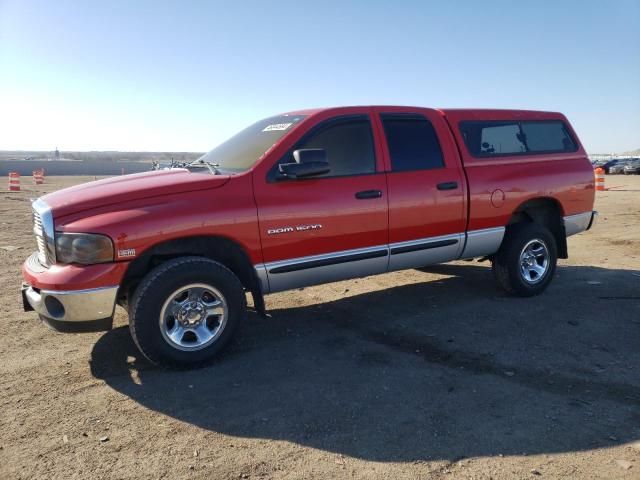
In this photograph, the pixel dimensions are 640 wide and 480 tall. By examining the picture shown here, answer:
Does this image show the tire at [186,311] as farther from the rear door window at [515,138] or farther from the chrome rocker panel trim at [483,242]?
the rear door window at [515,138]

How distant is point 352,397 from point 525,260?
3.32 m

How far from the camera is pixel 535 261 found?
19.9 feet

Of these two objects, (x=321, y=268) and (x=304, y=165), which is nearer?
(x=304, y=165)

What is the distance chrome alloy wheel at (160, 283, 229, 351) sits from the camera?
4001 millimetres

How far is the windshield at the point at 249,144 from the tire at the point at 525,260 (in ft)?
9.12

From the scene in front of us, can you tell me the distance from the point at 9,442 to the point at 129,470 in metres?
0.87

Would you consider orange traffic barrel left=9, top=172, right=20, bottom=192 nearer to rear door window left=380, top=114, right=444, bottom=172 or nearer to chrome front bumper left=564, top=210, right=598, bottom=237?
rear door window left=380, top=114, right=444, bottom=172

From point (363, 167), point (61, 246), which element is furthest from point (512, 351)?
point (61, 246)

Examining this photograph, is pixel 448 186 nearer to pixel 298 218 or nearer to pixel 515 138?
pixel 515 138

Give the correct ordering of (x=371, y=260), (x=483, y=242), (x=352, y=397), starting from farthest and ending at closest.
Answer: (x=483, y=242), (x=371, y=260), (x=352, y=397)

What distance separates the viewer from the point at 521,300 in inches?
229

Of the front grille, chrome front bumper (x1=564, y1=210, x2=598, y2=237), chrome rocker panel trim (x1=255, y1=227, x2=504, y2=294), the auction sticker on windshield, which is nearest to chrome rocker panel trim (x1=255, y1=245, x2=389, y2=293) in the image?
chrome rocker panel trim (x1=255, y1=227, x2=504, y2=294)

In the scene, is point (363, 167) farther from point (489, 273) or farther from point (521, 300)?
point (489, 273)

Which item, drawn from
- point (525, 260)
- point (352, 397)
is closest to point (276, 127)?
point (352, 397)
